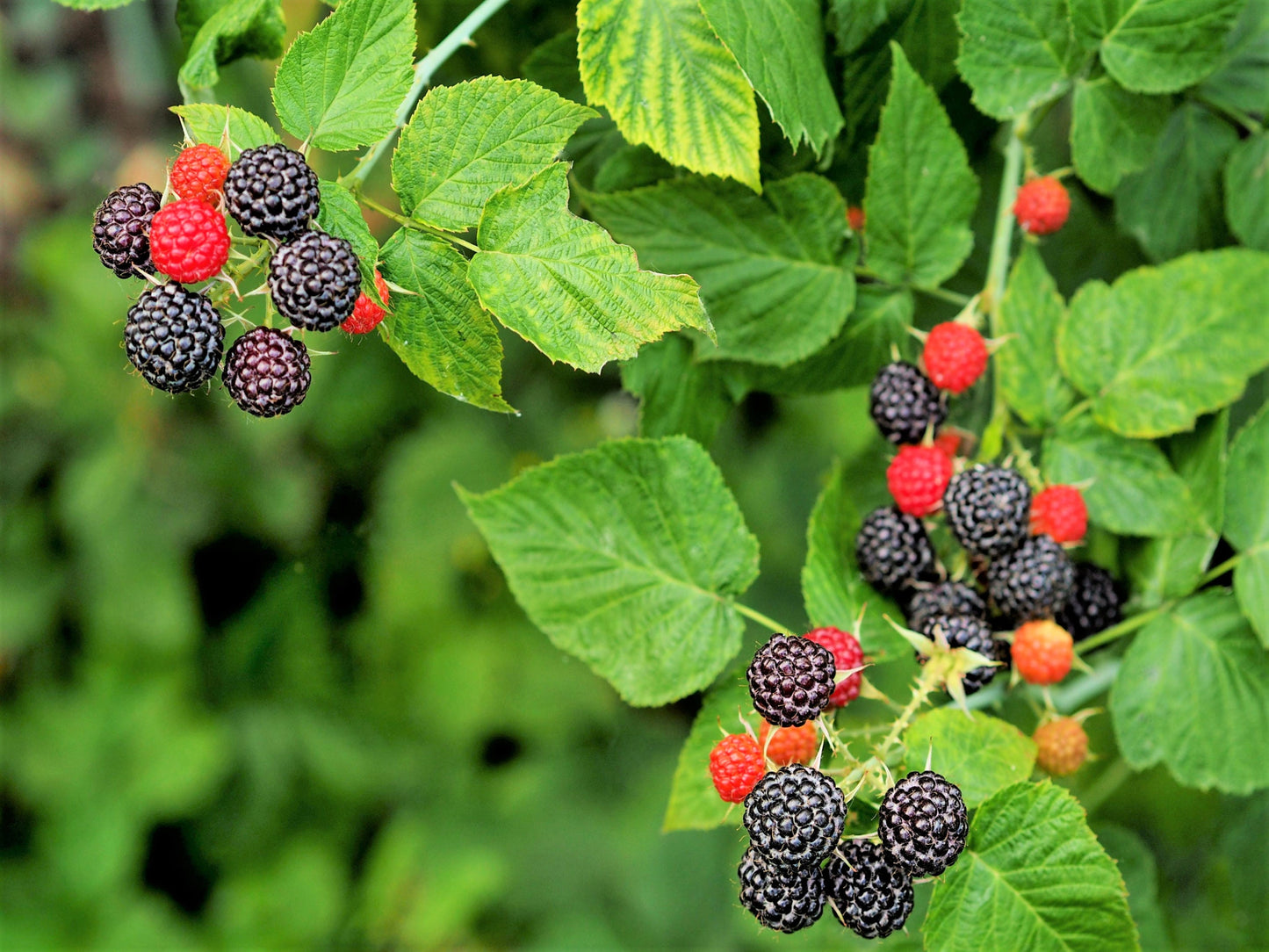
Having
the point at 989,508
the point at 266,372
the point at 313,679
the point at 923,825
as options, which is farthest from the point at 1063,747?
the point at 313,679

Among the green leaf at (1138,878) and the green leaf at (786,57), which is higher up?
the green leaf at (786,57)

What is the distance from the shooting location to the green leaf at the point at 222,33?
31.7 inches

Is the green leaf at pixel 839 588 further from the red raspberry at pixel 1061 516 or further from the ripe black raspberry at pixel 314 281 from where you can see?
the ripe black raspberry at pixel 314 281

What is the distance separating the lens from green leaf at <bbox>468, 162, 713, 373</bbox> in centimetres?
72

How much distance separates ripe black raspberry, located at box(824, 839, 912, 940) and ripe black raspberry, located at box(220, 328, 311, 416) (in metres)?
0.44

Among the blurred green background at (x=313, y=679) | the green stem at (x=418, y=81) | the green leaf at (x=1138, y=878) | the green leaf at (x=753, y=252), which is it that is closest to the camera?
the green stem at (x=418, y=81)

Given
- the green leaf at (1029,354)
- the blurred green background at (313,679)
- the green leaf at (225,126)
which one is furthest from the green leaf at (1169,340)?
the blurred green background at (313,679)

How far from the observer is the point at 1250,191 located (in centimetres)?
105

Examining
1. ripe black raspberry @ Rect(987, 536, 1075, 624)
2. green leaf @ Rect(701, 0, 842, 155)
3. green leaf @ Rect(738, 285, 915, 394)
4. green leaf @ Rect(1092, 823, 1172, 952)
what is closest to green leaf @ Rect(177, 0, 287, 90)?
green leaf @ Rect(701, 0, 842, 155)

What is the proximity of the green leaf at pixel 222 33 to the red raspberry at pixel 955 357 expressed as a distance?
591 mm

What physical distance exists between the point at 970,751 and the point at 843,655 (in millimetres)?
111

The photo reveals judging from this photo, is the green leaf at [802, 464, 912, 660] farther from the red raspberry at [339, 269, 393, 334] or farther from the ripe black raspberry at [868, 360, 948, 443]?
the red raspberry at [339, 269, 393, 334]

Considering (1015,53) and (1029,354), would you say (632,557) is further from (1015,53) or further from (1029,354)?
(1015,53)

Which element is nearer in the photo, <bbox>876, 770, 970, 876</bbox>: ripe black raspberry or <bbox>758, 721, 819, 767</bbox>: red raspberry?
<bbox>876, 770, 970, 876</bbox>: ripe black raspberry
